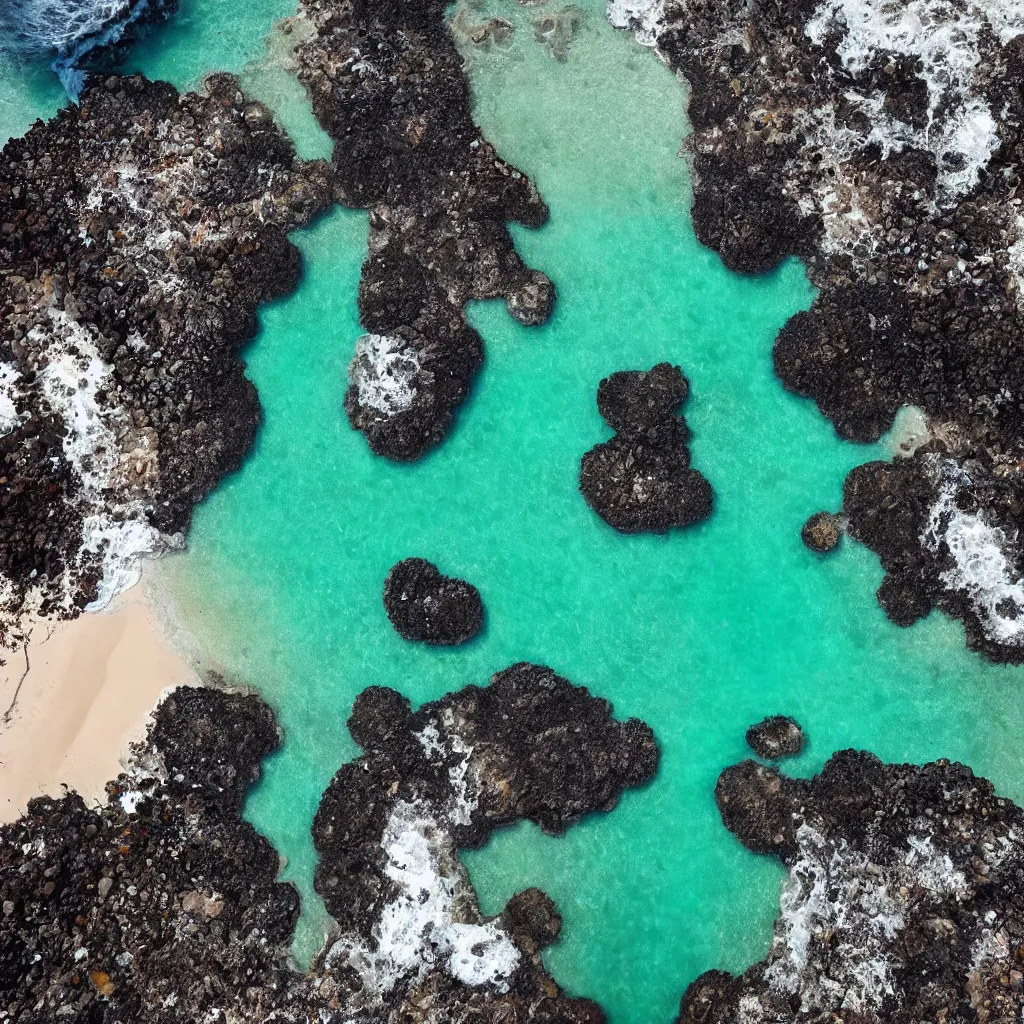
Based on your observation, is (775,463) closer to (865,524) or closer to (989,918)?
(865,524)

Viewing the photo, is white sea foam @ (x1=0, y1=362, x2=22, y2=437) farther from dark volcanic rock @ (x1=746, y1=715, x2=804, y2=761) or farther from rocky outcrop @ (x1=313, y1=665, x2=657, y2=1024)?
dark volcanic rock @ (x1=746, y1=715, x2=804, y2=761)

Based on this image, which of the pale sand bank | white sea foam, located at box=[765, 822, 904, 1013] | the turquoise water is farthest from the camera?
the pale sand bank

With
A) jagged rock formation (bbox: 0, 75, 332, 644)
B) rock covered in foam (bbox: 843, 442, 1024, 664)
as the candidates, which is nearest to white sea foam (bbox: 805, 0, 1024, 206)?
rock covered in foam (bbox: 843, 442, 1024, 664)

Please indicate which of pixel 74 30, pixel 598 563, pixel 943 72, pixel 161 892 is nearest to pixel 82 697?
pixel 161 892

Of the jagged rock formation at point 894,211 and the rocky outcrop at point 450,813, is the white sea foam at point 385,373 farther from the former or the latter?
the jagged rock formation at point 894,211

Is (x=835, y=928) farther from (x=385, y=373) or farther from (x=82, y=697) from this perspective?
(x=82, y=697)

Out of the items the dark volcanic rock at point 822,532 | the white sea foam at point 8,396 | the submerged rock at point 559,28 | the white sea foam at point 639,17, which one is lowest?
the white sea foam at point 8,396

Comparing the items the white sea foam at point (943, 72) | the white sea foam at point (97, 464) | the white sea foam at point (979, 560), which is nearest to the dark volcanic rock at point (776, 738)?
the white sea foam at point (979, 560)
